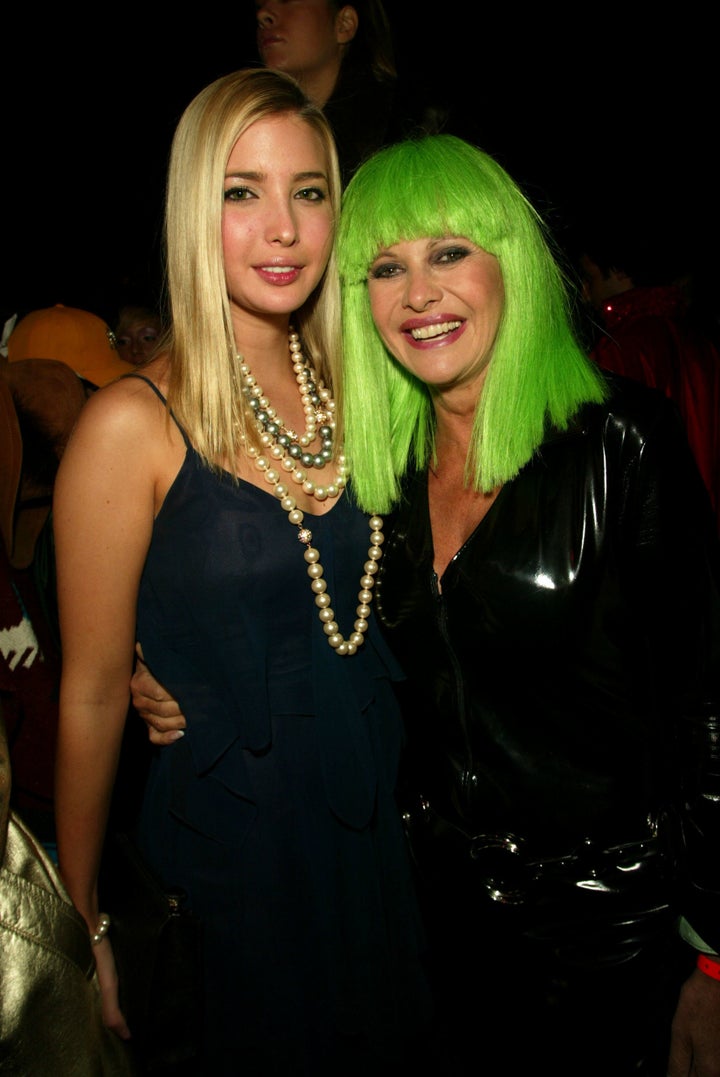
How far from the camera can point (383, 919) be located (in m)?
1.71

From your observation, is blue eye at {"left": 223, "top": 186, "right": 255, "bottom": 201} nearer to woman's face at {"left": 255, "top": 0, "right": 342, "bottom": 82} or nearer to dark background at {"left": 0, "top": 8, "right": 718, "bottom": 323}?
woman's face at {"left": 255, "top": 0, "right": 342, "bottom": 82}

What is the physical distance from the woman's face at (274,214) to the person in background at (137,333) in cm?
236

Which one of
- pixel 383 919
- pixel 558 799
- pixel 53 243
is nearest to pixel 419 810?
pixel 383 919

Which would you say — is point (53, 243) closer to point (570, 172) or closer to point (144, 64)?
point (144, 64)

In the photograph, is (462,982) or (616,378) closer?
(616,378)

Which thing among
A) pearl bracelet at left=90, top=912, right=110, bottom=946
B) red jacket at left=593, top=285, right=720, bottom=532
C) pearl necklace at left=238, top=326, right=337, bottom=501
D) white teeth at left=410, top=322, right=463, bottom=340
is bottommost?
pearl bracelet at left=90, top=912, right=110, bottom=946

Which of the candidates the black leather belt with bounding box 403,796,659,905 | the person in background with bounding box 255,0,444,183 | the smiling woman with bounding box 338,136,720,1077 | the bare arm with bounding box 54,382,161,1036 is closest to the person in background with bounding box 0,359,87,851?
the bare arm with bounding box 54,382,161,1036

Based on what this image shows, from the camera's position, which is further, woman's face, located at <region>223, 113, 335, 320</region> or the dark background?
the dark background

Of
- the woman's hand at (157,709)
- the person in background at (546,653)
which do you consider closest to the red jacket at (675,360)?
the person in background at (546,653)

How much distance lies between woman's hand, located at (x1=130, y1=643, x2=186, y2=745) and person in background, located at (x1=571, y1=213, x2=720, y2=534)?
2.30 meters

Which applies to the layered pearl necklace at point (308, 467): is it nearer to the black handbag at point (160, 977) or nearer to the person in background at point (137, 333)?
the black handbag at point (160, 977)

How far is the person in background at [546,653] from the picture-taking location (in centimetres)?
147

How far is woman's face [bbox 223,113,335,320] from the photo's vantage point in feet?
5.52

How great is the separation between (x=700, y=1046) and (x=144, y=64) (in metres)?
4.42
